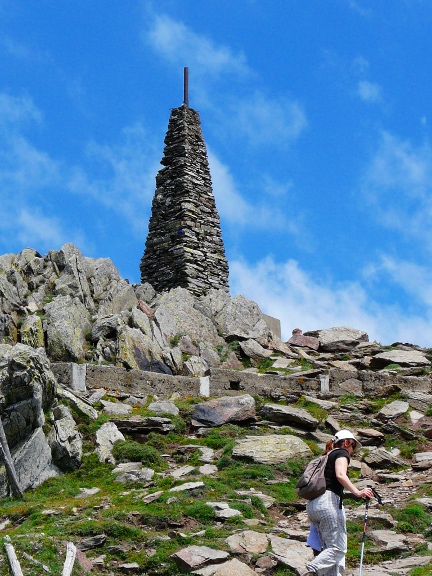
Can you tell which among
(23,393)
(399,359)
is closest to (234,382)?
(23,393)

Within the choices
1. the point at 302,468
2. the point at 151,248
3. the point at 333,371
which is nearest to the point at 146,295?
the point at 151,248

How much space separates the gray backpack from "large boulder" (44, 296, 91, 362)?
18260 mm

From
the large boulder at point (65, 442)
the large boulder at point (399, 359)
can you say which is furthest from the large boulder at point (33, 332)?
the large boulder at point (399, 359)

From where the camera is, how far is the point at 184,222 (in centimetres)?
3912

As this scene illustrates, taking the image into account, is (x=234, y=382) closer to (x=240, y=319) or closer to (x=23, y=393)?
(x=23, y=393)

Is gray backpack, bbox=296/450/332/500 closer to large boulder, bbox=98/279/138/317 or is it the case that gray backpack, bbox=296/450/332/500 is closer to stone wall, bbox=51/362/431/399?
stone wall, bbox=51/362/431/399

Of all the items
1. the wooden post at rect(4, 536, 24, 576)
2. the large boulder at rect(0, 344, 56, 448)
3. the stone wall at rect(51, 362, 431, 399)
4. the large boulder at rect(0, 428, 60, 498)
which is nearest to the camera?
the wooden post at rect(4, 536, 24, 576)

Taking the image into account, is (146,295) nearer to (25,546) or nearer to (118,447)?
(118,447)

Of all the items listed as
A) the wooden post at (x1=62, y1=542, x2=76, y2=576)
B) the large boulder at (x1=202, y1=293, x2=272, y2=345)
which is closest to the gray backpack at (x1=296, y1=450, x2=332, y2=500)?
the wooden post at (x1=62, y1=542, x2=76, y2=576)

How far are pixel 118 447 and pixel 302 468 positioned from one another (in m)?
4.12

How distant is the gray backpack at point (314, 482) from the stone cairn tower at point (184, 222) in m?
27.2

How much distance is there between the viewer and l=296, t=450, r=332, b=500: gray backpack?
984 cm

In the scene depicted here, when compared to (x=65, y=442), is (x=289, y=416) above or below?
above

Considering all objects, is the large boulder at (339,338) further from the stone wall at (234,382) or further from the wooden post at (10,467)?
the wooden post at (10,467)
